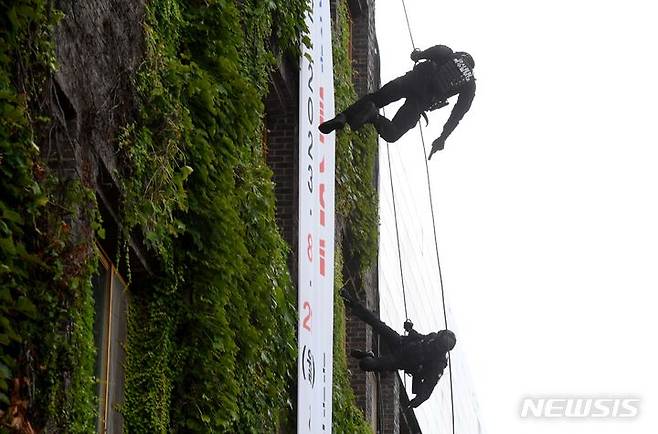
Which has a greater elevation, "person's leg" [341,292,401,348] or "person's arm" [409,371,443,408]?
"person's leg" [341,292,401,348]

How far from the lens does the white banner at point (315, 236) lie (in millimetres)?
14086

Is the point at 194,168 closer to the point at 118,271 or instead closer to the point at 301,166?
the point at 118,271

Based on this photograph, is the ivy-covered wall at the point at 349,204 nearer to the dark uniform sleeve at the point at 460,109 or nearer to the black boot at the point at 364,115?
the dark uniform sleeve at the point at 460,109

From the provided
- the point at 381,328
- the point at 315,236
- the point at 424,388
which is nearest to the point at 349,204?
the point at 381,328

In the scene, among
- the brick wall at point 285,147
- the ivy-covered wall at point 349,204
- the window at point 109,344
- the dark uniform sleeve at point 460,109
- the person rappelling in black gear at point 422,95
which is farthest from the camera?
the ivy-covered wall at point 349,204

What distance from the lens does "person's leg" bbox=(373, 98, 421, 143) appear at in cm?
1515

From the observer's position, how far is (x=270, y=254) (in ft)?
45.1

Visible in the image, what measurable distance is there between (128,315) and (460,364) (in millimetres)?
33245

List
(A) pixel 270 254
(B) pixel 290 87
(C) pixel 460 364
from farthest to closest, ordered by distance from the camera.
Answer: (C) pixel 460 364 < (B) pixel 290 87 < (A) pixel 270 254

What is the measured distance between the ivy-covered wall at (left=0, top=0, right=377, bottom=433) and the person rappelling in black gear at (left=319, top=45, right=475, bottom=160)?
3.12ft

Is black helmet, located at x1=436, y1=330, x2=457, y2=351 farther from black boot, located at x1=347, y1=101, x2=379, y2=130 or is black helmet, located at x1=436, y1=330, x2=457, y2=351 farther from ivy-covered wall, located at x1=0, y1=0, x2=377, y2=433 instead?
black boot, located at x1=347, y1=101, x2=379, y2=130

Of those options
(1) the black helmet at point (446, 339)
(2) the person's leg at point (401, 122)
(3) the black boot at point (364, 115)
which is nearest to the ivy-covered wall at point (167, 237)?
(3) the black boot at point (364, 115)

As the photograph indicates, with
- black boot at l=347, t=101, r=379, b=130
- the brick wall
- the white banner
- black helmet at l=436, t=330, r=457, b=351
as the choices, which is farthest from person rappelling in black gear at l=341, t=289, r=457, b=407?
black boot at l=347, t=101, r=379, b=130

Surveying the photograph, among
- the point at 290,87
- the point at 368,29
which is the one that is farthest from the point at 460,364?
the point at 290,87
